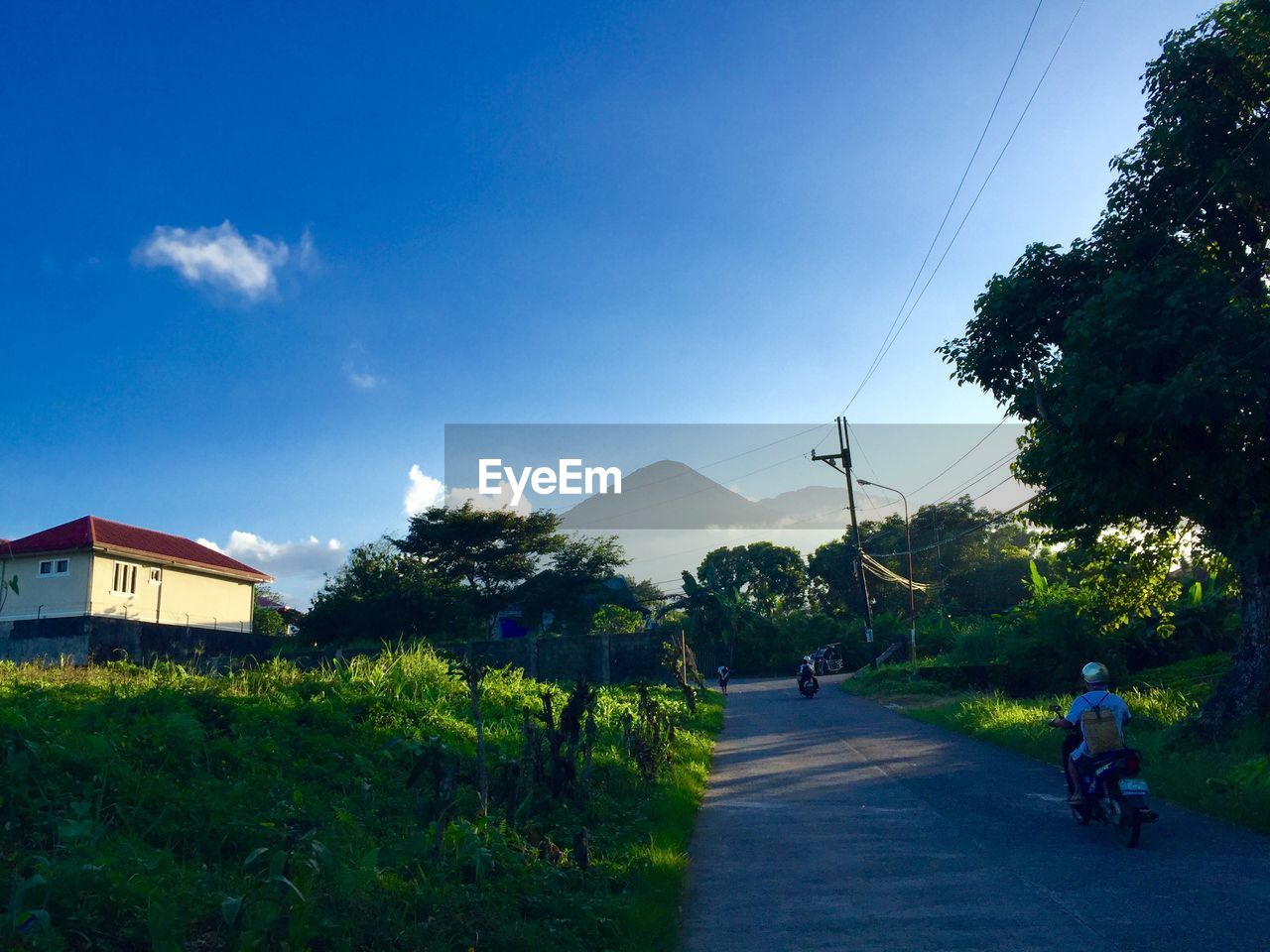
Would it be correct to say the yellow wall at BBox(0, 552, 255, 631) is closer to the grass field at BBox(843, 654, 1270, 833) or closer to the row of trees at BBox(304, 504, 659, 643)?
the row of trees at BBox(304, 504, 659, 643)

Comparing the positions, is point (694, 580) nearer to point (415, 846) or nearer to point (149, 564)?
point (149, 564)

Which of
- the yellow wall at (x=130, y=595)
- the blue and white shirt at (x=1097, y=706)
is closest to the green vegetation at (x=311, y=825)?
the blue and white shirt at (x=1097, y=706)

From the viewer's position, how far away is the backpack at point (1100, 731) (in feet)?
27.9

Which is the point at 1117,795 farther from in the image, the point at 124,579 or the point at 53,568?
the point at 53,568

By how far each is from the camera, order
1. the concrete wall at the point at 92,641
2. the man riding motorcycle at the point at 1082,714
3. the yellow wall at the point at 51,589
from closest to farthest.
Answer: the man riding motorcycle at the point at 1082,714 < the concrete wall at the point at 92,641 < the yellow wall at the point at 51,589

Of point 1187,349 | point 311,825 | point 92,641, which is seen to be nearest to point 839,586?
Result: point 92,641

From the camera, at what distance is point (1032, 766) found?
12703 millimetres

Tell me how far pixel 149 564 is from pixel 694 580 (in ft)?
105

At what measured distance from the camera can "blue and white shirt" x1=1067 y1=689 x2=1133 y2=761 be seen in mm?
8680

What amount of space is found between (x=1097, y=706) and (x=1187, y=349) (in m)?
5.13

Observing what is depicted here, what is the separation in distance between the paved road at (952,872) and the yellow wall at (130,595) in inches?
1166

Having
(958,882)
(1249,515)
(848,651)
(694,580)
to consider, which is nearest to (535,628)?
(694,580)

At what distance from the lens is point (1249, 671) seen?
42.1 ft

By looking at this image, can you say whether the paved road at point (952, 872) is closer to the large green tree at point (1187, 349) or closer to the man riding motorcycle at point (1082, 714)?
the man riding motorcycle at point (1082, 714)
